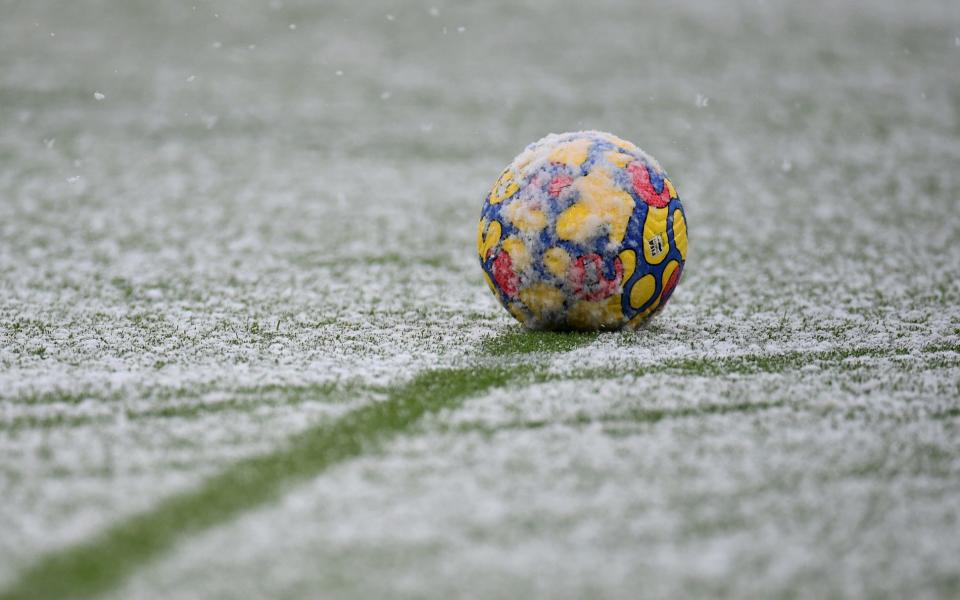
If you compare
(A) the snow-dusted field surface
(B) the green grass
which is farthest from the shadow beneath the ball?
(B) the green grass

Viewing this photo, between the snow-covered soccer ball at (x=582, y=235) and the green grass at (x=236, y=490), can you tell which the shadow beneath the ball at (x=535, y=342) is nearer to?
the snow-covered soccer ball at (x=582, y=235)

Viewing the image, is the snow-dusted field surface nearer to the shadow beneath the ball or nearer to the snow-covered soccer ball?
the shadow beneath the ball

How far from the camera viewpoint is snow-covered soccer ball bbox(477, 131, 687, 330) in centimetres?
494

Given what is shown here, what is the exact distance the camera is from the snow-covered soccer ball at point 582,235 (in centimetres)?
494

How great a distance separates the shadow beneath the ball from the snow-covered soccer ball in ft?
0.17

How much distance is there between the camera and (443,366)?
471 cm

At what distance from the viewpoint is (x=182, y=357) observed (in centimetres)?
489

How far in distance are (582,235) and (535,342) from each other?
0.55 meters

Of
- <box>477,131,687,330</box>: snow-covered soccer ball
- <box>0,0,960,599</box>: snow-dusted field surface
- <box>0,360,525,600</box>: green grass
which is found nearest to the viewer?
<box>0,360,525,600</box>: green grass

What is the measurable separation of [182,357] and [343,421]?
1.26 m

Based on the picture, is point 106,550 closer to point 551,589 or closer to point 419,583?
point 419,583

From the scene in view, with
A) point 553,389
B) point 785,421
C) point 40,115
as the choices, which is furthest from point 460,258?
Answer: point 40,115

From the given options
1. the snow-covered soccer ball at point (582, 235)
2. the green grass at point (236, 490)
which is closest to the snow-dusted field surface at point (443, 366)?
the green grass at point (236, 490)

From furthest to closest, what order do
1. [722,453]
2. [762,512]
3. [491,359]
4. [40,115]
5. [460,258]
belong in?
[40,115] < [460,258] < [491,359] < [722,453] < [762,512]
